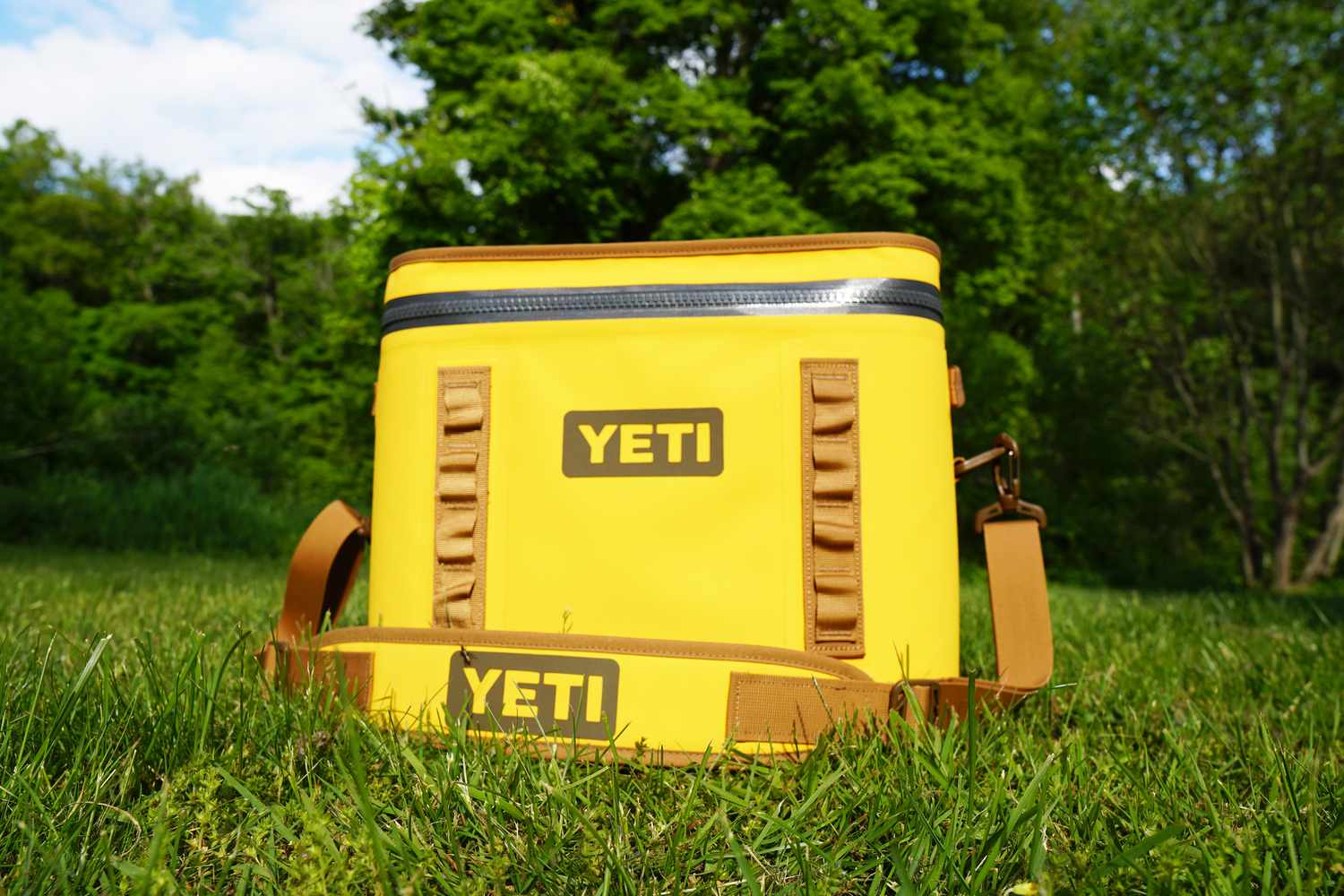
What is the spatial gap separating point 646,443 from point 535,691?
21.8 inches

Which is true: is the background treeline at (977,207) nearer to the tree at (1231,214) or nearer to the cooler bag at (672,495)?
the tree at (1231,214)

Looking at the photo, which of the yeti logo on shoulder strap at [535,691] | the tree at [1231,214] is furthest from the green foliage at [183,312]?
the yeti logo on shoulder strap at [535,691]

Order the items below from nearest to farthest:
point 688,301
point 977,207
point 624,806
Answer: point 624,806, point 688,301, point 977,207

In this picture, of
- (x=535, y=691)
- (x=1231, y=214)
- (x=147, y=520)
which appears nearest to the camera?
(x=535, y=691)

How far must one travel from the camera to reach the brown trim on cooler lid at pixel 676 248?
6.36 ft

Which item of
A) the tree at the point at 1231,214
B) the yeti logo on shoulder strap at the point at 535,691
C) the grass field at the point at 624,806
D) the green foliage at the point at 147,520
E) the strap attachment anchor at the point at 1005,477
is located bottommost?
the grass field at the point at 624,806

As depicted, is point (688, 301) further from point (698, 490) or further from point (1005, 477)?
point (1005, 477)

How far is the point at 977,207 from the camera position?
1338 centimetres

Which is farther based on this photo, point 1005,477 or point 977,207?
point 977,207

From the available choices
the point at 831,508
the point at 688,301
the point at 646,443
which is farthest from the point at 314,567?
the point at 831,508

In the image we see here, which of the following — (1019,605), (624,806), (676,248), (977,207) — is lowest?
(624,806)

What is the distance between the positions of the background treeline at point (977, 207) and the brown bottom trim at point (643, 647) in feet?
28.8

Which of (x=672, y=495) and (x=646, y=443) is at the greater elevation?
(x=646, y=443)

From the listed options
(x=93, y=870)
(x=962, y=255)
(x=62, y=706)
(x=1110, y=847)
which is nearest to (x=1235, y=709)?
(x=1110, y=847)
